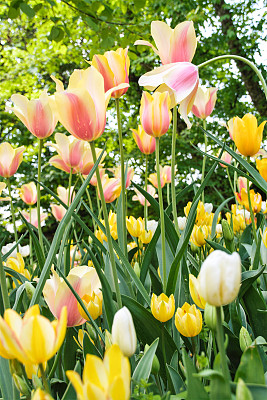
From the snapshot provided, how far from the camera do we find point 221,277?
289 mm

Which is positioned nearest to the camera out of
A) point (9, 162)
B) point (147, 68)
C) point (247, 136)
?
point (247, 136)

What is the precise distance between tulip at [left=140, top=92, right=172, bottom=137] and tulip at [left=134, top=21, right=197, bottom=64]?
0.07 meters

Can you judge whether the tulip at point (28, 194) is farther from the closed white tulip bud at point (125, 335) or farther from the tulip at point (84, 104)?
the closed white tulip bud at point (125, 335)

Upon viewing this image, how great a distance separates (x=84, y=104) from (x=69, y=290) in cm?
26

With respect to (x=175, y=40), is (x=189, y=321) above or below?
below

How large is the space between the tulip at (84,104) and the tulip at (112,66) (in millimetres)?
113

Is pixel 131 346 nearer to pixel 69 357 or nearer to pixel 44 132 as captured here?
pixel 69 357

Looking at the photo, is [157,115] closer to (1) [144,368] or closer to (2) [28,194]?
(1) [144,368]

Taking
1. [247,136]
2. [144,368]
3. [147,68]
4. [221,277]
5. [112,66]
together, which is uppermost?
[147,68]

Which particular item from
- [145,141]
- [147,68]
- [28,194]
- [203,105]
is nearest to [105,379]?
[145,141]

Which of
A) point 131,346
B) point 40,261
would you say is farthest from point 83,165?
point 131,346

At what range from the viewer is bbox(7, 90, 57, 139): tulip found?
2.51 feet

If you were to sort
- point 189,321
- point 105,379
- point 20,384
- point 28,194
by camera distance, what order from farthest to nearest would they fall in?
point 28,194, point 189,321, point 20,384, point 105,379

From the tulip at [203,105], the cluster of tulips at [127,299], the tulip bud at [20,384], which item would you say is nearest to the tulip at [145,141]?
the cluster of tulips at [127,299]
